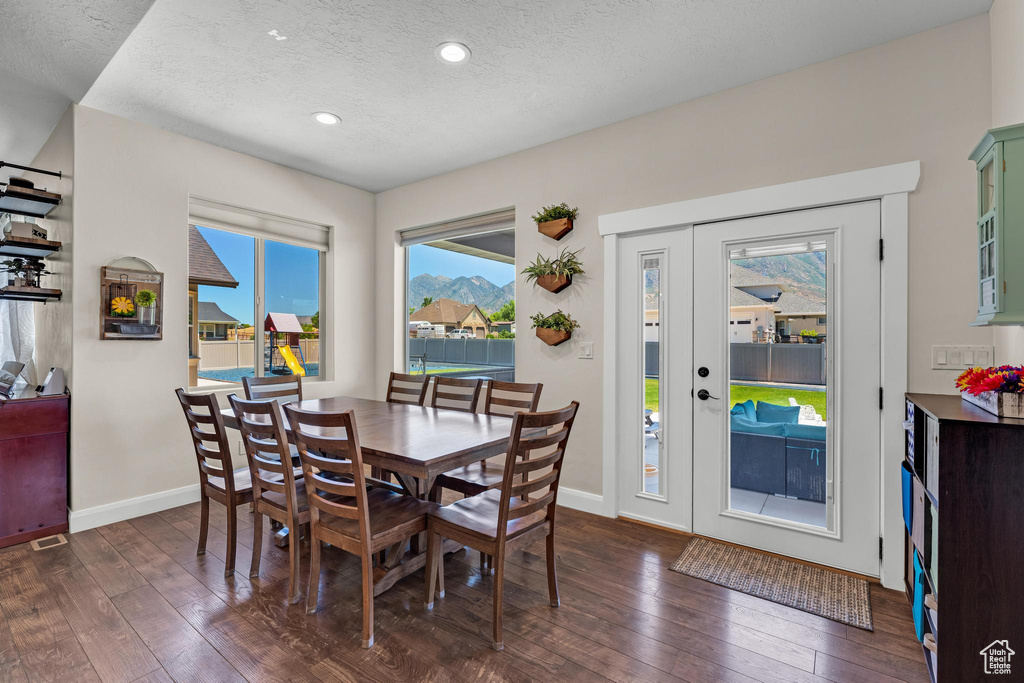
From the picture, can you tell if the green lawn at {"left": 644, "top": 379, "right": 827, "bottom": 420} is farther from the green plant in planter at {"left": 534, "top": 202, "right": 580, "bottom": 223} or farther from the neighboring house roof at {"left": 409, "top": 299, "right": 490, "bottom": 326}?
the neighboring house roof at {"left": 409, "top": 299, "right": 490, "bottom": 326}

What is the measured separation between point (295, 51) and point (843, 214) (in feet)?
10.0

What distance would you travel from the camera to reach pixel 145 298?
3.35 metres

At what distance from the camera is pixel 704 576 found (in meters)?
2.50

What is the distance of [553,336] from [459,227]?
1518mm

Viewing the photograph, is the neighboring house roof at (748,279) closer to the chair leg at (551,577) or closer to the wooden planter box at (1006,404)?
the wooden planter box at (1006,404)

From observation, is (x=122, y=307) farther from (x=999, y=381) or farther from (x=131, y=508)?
(x=999, y=381)

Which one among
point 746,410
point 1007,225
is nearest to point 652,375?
point 746,410

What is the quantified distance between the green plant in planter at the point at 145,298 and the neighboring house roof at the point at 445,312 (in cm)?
212

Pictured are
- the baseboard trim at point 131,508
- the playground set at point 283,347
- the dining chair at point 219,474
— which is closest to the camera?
the dining chair at point 219,474

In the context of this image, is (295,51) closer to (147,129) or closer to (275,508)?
(147,129)

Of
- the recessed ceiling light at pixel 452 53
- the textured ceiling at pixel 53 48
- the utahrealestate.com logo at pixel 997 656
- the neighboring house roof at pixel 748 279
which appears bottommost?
the utahrealestate.com logo at pixel 997 656

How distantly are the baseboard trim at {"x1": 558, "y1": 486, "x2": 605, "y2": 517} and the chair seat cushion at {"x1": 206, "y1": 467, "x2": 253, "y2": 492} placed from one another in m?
2.11

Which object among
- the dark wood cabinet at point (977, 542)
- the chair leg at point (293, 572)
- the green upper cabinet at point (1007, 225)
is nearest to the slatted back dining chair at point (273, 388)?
the chair leg at point (293, 572)

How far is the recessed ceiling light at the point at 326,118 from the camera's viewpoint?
3.25 m
